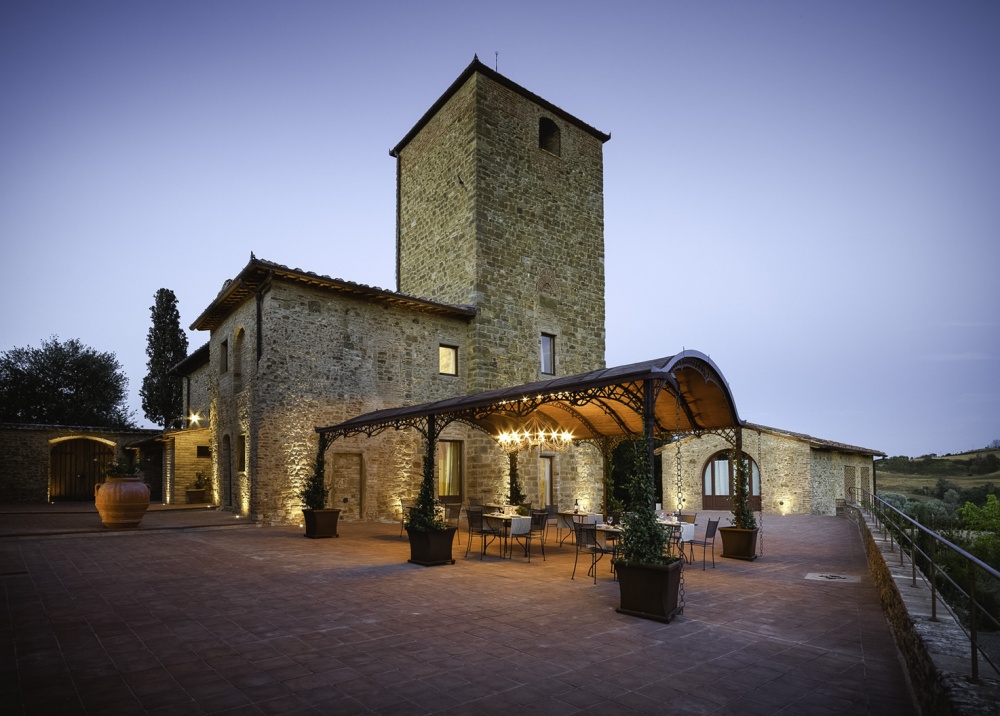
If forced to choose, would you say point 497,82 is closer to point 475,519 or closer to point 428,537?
point 475,519

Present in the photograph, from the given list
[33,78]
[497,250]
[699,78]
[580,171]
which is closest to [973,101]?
[699,78]

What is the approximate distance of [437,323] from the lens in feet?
51.3

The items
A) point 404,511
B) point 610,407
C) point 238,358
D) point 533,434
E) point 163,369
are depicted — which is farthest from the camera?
point 163,369

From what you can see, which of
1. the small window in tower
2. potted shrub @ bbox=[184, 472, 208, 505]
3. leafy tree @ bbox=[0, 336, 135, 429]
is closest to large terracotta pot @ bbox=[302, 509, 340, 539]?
potted shrub @ bbox=[184, 472, 208, 505]

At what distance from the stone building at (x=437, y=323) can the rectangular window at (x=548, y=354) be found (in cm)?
4

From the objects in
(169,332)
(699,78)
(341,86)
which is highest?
(341,86)

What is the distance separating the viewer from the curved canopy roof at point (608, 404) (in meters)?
6.61

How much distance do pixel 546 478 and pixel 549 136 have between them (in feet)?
37.3

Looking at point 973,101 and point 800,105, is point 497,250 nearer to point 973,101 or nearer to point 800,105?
point 800,105

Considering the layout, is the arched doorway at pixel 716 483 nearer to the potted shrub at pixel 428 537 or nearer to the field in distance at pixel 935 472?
the potted shrub at pixel 428 537

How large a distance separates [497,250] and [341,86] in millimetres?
18877

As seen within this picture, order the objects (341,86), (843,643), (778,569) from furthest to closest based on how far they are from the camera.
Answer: (341,86), (778,569), (843,643)

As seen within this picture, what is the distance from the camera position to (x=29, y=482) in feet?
61.1

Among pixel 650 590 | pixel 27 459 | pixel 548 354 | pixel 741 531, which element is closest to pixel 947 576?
pixel 650 590
